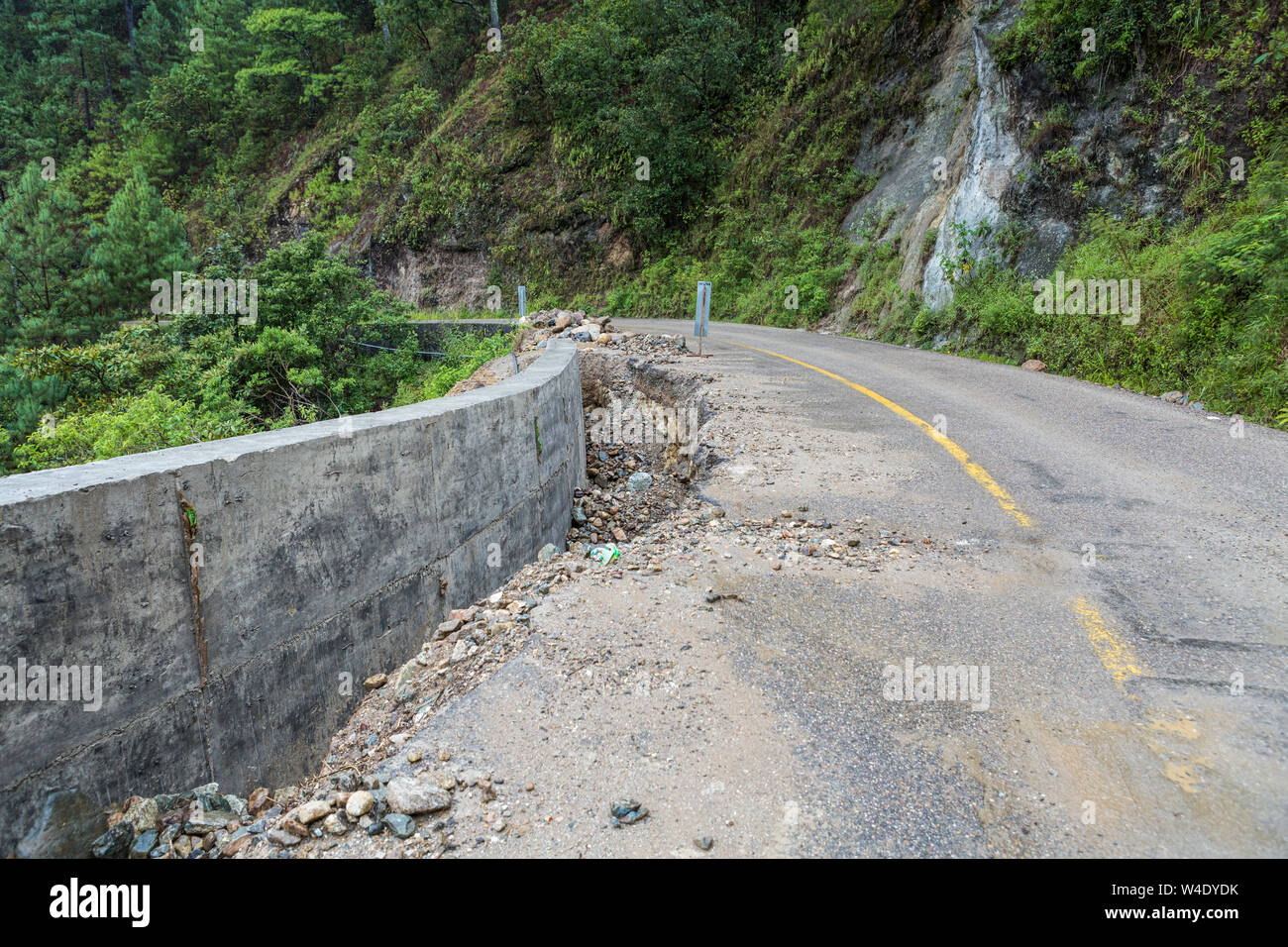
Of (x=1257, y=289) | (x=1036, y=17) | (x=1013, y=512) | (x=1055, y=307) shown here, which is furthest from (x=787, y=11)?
(x=1013, y=512)

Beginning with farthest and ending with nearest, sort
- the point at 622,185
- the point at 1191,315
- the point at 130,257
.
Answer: the point at 622,185
the point at 130,257
the point at 1191,315

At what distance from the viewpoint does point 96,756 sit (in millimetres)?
2699

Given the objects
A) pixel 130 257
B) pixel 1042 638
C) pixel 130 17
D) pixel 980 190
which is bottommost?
pixel 1042 638

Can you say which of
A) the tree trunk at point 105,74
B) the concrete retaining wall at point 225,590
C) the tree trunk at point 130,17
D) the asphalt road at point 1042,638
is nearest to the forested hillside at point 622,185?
the tree trunk at point 105,74

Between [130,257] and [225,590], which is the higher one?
[130,257]

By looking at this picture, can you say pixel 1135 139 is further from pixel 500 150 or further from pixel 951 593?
pixel 500 150

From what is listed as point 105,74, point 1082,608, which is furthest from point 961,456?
point 105,74

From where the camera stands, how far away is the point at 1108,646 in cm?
312

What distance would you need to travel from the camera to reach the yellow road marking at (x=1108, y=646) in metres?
2.93

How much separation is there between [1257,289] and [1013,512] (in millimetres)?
6447

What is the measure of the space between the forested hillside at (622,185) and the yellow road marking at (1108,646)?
5769 mm

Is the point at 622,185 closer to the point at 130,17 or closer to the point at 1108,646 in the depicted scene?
the point at 1108,646

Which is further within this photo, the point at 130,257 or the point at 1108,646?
the point at 130,257

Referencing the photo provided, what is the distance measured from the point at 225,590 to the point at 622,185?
91.7ft
